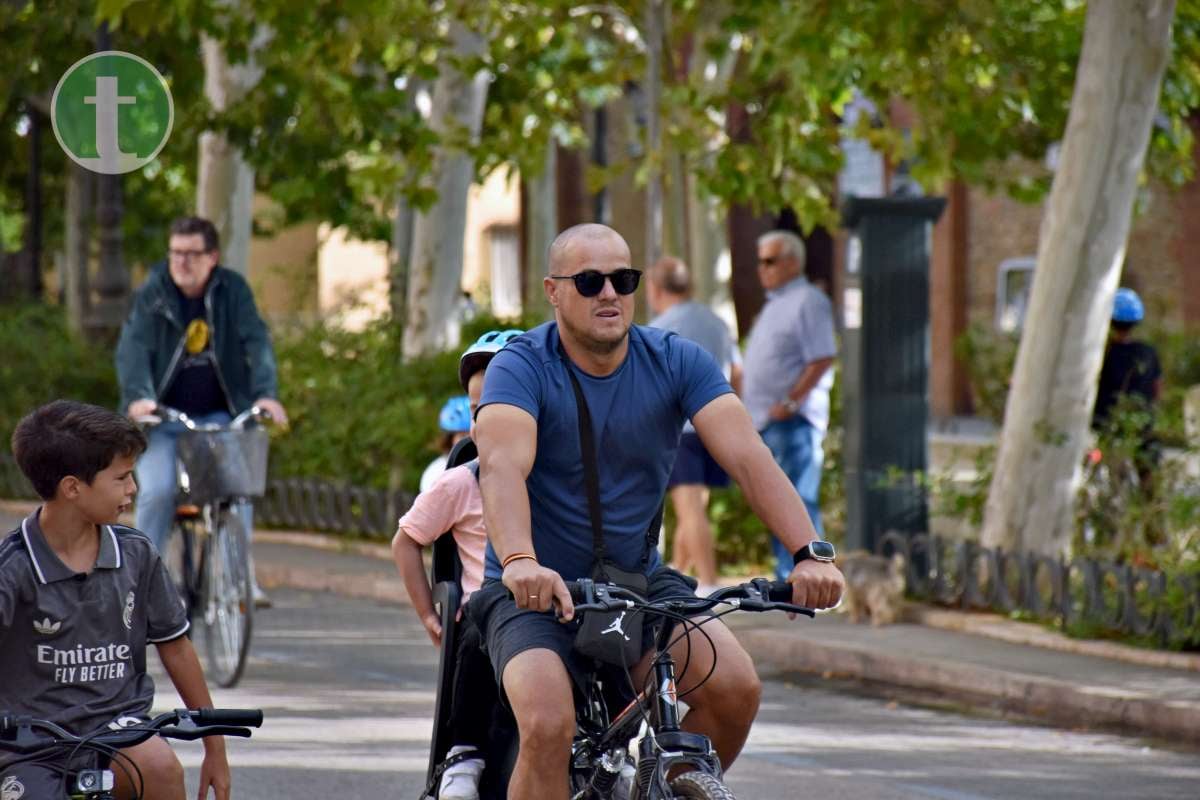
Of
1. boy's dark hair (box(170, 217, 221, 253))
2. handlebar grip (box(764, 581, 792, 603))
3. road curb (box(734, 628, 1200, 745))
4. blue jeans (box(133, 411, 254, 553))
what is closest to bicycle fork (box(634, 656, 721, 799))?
handlebar grip (box(764, 581, 792, 603))

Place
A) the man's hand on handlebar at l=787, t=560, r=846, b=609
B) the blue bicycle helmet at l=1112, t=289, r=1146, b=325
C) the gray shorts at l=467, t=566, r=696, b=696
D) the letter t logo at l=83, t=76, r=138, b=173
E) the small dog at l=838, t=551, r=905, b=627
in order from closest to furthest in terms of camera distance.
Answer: the man's hand on handlebar at l=787, t=560, r=846, b=609 < the gray shorts at l=467, t=566, r=696, b=696 < the letter t logo at l=83, t=76, r=138, b=173 < the small dog at l=838, t=551, r=905, b=627 < the blue bicycle helmet at l=1112, t=289, r=1146, b=325

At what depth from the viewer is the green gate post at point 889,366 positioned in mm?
12367

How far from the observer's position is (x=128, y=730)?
4.29m

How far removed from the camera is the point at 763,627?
37.1ft

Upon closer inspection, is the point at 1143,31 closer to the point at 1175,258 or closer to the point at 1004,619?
the point at 1004,619

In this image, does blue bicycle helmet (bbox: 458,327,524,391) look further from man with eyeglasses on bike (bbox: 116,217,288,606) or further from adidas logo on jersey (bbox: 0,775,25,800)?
man with eyeglasses on bike (bbox: 116,217,288,606)

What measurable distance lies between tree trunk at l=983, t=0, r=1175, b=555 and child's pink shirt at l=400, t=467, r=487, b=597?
5.84 meters

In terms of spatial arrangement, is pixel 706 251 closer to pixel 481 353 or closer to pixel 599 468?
pixel 481 353

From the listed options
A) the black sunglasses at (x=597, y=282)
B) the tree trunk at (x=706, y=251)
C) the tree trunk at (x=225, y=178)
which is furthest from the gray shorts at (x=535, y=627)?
the tree trunk at (x=706, y=251)

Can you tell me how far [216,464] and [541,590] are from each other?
527 cm

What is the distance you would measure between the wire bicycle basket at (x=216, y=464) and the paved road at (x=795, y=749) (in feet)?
2.84

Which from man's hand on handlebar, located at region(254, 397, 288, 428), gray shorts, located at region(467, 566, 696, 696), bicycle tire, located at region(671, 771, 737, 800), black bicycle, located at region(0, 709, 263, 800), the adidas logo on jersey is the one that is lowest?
bicycle tire, located at region(671, 771, 737, 800)

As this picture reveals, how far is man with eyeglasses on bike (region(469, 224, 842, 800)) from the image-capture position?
4.79 meters

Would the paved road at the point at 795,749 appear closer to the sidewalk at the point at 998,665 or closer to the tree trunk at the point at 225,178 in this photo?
the sidewalk at the point at 998,665
